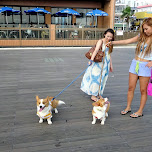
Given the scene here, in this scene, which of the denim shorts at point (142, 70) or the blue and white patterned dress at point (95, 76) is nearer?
the denim shorts at point (142, 70)

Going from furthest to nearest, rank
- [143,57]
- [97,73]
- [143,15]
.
Answer: [143,15] < [97,73] < [143,57]

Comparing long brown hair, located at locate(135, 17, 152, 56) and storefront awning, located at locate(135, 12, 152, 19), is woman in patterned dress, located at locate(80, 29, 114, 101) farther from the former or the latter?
storefront awning, located at locate(135, 12, 152, 19)

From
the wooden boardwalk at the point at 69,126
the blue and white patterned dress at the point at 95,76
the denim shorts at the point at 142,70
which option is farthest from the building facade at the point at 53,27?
the denim shorts at the point at 142,70

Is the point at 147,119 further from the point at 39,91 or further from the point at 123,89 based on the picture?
the point at 39,91

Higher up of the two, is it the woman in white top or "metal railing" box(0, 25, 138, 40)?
"metal railing" box(0, 25, 138, 40)

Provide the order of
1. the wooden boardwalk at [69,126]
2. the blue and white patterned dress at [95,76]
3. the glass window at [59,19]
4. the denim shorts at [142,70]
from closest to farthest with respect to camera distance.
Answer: the wooden boardwalk at [69,126] < the denim shorts at [142,70] < the blue and white patterned dress at [95,76] < the glass window at [59,19]

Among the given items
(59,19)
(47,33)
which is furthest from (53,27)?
(59,19)

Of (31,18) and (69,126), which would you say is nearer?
(69,126)

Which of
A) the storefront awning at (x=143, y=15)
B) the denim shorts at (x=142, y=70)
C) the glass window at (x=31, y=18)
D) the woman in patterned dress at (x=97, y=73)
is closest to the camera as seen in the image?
the denim shorts at (x=142, y=70)

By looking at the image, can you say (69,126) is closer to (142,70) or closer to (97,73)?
(97,73)

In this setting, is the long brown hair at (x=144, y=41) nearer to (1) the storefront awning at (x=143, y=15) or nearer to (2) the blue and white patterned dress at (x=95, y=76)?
(2) the blue and white patterned dress at (x=95, y=76)

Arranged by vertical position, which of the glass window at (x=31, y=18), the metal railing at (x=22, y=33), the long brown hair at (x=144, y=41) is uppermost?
the glass window at (x=31, y=18)

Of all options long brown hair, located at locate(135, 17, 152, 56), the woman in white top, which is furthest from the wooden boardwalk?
long brown hair, located at locate(135, 17, 152, 56)

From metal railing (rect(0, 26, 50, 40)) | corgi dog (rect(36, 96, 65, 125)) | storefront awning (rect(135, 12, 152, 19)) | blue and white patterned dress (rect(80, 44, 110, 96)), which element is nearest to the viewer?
corgi dog (rect(36, 96, 65, 125))
